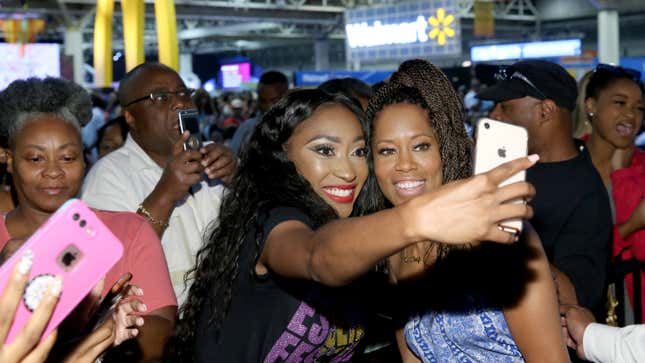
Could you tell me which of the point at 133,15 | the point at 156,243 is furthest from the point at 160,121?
the point at 133,15

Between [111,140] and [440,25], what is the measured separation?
515 inches

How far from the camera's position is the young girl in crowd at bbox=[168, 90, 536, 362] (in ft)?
5.01

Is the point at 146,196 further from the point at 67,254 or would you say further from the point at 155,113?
the point at 67,254

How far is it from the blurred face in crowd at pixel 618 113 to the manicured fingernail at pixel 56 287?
3.77m

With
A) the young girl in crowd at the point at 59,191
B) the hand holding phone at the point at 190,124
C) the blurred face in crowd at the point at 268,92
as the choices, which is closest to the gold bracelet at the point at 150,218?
the hand holding phone at the point at 190,124

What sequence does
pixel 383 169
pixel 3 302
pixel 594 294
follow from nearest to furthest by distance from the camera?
pixel 3 302 → pixel 383 169 → pixel 594 294

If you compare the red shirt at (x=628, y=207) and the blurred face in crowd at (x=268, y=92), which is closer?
the red shirt at (x=628, y=207)

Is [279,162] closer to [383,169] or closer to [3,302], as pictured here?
[383,169]

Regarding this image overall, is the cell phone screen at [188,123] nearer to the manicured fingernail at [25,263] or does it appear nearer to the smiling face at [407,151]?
the smiling face at [407,151]

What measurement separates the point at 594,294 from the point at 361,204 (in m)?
1.12

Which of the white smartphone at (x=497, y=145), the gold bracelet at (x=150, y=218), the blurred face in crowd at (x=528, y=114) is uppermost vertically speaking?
the white smartphone at (x=497, y=145)

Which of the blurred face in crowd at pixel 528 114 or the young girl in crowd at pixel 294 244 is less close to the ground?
the blurred face in crowd at pixel 528 114

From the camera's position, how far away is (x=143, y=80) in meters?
3.66

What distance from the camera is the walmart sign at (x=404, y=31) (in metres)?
17.4
